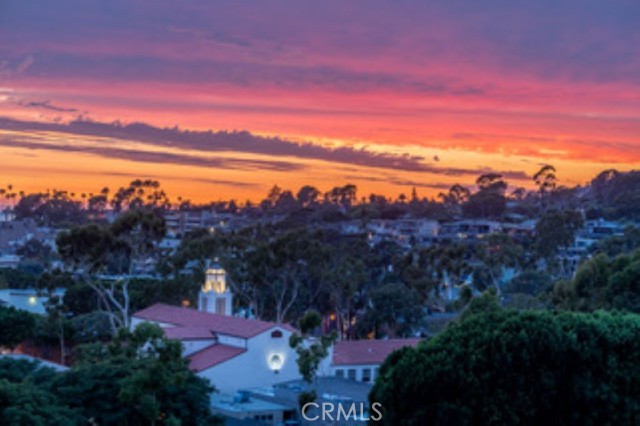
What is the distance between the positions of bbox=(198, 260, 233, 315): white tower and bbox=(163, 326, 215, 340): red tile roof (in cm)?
764

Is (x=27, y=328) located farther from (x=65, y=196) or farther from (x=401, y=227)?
(x=65, y=196)

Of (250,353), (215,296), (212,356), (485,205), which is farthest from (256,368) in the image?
(485,205)

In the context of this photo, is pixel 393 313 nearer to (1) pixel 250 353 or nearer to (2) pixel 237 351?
(1) pixel 250 353

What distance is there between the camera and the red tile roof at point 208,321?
1662 inches

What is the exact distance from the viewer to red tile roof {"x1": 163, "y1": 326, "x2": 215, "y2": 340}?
139ft

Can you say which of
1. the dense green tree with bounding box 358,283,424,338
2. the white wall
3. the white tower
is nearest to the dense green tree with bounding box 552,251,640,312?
the white wall

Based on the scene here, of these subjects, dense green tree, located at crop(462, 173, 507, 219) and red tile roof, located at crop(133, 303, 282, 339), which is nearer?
red tile roof, located at crop(133, 303, 282, 339)

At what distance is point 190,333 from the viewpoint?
A: 43.1 meters

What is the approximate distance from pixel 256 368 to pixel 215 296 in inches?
435

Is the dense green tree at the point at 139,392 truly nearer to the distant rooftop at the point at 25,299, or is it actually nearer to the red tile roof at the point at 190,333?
the red tile roof at the point at 190,333

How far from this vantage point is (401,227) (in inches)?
4855

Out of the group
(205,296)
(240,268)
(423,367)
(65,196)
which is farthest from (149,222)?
(65,196)

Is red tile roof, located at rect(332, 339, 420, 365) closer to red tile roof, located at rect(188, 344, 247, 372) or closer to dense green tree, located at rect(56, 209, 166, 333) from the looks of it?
red tile roof, located at rect(188, 344, 247, 372)

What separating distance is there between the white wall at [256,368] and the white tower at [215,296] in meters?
10.1
